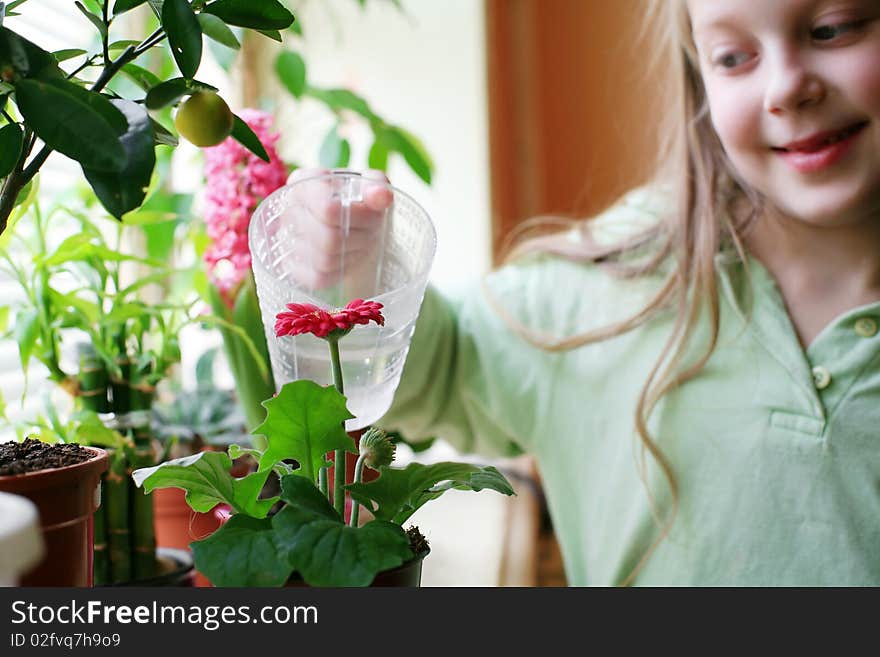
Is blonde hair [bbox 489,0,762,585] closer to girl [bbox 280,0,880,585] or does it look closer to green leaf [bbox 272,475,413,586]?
girl [bbox 280,0,880,585]

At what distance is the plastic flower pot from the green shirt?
0.66 meters

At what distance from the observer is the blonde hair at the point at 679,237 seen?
93 cm

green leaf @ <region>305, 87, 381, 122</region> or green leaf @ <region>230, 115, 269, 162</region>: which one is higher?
green leaf @ <region>305, 87, 381, 122</region>

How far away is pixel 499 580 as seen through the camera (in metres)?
1.33

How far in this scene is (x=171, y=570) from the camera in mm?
701

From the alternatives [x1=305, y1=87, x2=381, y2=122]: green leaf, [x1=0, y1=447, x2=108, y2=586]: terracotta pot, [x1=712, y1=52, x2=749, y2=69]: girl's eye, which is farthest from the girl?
[x1=0, y1=447, x2=108, y2=586]: terracotta pot

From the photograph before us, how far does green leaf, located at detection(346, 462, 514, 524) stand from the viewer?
361mm

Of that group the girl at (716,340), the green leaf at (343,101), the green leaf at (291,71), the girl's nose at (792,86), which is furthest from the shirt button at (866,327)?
the green leaf at (291,71)

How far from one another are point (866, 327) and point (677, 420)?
208 millimetres

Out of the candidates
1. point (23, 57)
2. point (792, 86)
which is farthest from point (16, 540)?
point (792, 86)

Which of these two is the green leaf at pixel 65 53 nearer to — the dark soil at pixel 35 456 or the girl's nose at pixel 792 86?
the dark soil at pixel 35 456

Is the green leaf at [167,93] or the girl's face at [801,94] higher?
the girl's face at [801,94]

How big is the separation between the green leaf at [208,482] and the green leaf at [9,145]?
14 cm

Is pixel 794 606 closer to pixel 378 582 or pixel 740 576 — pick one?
pixel 378 582
